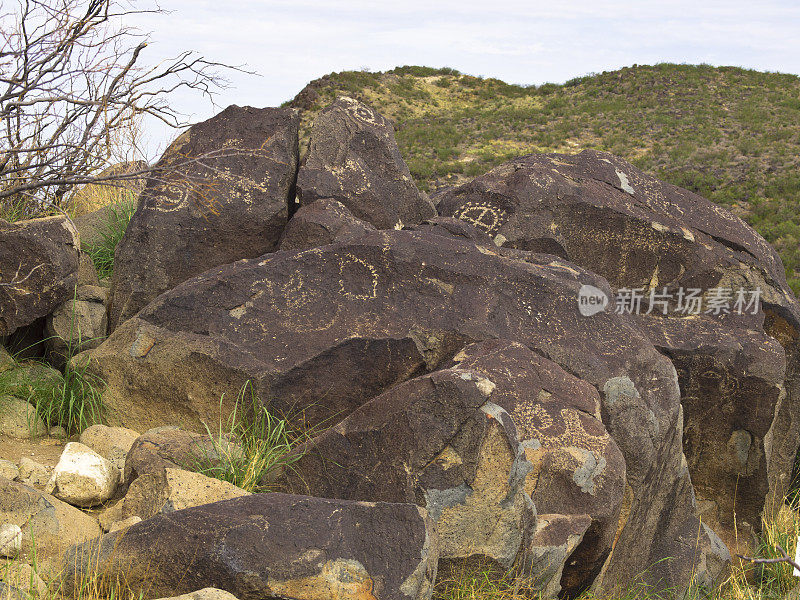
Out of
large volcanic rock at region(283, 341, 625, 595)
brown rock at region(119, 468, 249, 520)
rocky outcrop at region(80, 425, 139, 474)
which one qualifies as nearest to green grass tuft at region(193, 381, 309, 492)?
large volcanic rock at region(283, 341, 625, 595)

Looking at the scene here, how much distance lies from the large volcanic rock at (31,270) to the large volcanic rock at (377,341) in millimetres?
715

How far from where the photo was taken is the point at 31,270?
5215mm

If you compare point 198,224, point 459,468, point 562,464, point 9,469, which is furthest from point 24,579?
point 198,224

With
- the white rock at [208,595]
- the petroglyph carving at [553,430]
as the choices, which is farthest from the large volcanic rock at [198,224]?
the white rock at [208,595]

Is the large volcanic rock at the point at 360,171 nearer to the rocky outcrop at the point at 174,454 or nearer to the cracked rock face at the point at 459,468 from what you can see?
the rocky outcrop at the point at 174,454

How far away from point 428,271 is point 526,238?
1704 millimetres

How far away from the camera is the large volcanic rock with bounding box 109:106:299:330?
5934mm

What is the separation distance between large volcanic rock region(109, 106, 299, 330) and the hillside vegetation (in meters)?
14.8

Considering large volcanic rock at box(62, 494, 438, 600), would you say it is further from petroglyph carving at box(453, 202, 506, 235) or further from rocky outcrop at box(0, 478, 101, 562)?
petroglyph carving at box(453, 202, 506, 235)

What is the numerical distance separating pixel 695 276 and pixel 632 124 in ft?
109

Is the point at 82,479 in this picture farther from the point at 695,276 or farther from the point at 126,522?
the point at 695,276

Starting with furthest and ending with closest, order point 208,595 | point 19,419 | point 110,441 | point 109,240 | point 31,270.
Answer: point 109,240
point 31,270
point 19,419
point 110,441
point 208,595

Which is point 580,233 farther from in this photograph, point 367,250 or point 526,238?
point 367,250

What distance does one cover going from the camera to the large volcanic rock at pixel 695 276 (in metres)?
5.92
